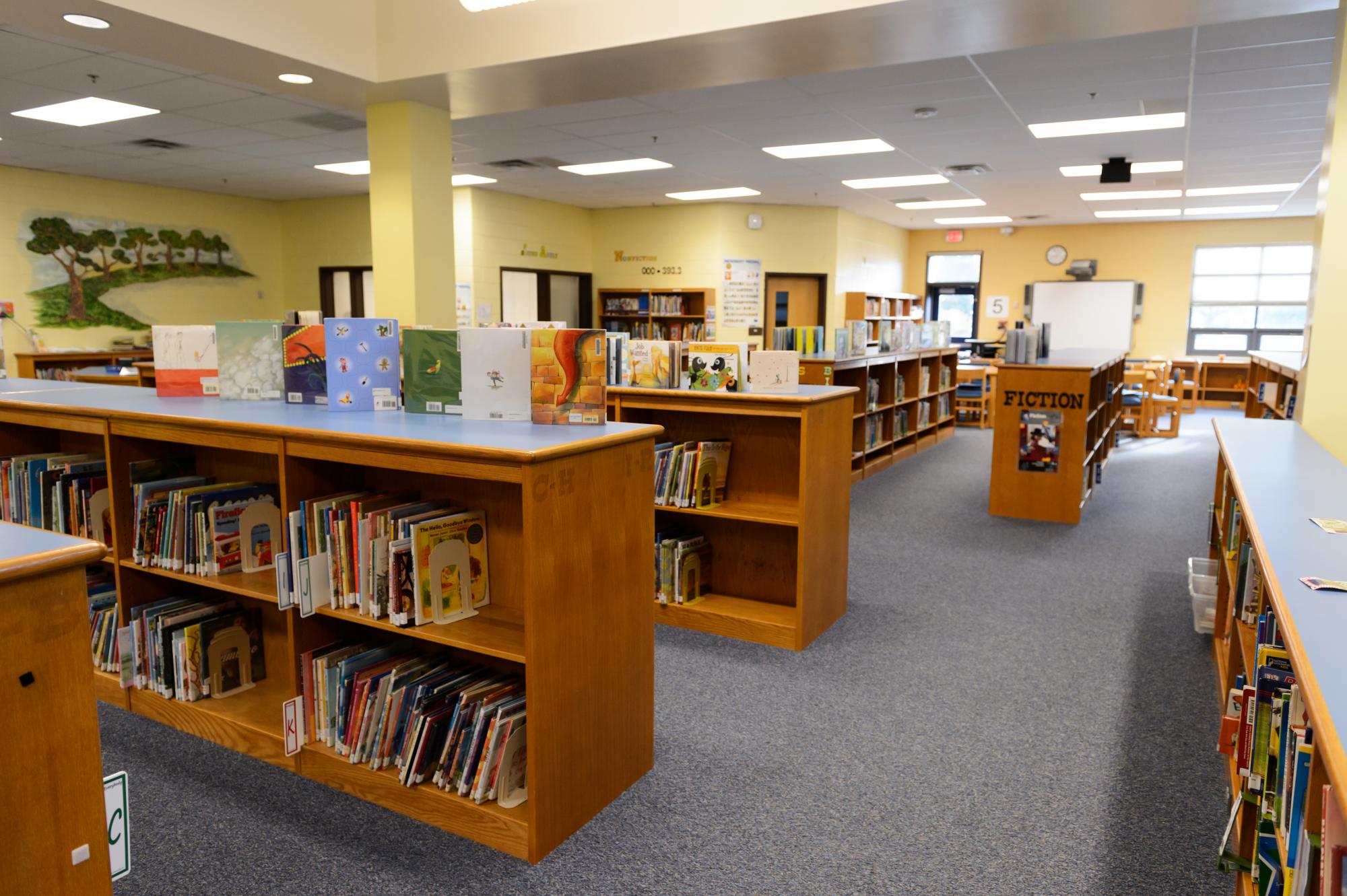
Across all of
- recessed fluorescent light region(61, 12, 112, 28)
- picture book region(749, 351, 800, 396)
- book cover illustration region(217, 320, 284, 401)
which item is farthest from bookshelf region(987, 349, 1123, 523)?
recessed fluorescent light region(61, 12, 112, 28)

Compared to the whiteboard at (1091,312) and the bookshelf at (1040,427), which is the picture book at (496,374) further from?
the whiteboard at (1091,312)

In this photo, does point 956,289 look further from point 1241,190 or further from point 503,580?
point 503,580

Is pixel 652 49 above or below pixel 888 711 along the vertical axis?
above

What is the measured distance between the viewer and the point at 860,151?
8.12 meters

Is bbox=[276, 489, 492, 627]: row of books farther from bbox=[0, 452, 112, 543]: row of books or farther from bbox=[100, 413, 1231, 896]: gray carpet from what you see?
bbox=[0, 452, 112, 543]: row of books

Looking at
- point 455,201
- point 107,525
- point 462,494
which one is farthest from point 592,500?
point 455,201

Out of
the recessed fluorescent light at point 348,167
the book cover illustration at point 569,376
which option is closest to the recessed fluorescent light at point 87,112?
the recessed fluorescent light at point 348,167

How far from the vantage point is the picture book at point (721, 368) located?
4.11 meters

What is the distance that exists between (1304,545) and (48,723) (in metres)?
2.49

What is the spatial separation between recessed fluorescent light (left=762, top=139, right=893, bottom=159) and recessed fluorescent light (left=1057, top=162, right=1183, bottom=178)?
92.7 inches

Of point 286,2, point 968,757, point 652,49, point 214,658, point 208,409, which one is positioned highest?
point 286,2

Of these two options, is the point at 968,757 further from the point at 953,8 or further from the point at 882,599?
the point at 953,8

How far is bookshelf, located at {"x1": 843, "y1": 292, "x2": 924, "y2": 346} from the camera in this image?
8.69 m

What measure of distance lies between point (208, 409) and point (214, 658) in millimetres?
914
